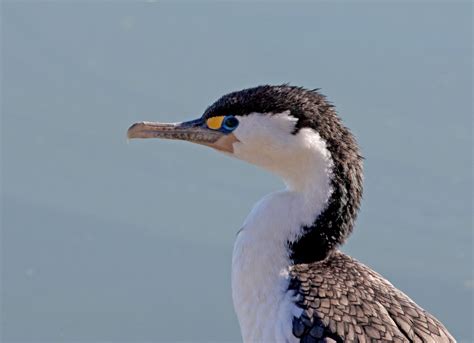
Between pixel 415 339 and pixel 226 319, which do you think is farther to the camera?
pixel 226 319

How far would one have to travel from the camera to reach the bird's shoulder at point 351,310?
A: 3.40m

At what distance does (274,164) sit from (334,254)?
0.36 m

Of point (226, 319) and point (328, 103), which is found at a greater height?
point (226, 319)

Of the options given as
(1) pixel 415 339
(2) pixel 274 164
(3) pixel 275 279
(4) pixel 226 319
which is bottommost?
(1) pixel 415 339

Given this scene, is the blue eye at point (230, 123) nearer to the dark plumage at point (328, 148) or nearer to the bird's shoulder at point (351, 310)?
the dark plumage at point (328, 148)

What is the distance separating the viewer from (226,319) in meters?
6.46

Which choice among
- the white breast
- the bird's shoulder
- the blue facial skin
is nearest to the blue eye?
the blue facial skin

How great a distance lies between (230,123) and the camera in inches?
147

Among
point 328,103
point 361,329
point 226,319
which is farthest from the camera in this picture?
point 226,319

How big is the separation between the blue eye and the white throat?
42 millimetres

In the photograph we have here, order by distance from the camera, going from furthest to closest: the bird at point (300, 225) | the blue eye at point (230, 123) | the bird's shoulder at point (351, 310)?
the blue eye at point (230, 123) < the bird at point (300, 225) < the bird's shoulder at point (351, 310)

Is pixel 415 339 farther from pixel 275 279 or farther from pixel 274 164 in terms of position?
pixel 274 164

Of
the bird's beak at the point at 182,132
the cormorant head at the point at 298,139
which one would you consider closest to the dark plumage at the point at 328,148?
the cormorant head at the point at 298,139

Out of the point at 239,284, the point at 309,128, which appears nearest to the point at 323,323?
the point at 239,284
